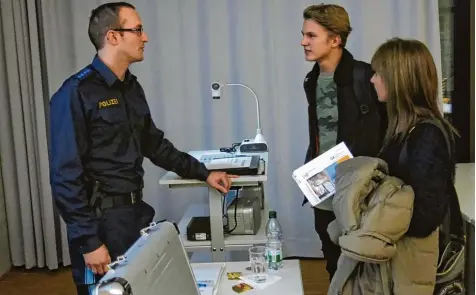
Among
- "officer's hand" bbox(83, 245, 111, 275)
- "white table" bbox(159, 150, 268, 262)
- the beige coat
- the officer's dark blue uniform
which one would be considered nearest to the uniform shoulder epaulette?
the officer's dark blue uniform

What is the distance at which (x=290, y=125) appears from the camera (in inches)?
160

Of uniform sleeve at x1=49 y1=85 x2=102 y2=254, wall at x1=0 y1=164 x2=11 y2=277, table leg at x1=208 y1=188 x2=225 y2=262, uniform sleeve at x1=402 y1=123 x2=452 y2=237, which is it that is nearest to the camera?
uniform sleeve at x1=402 y1=123 x2=452 y2=237

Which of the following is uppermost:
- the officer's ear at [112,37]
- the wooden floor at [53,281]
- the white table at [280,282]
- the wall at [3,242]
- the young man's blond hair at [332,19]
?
the young man's blond hair at [332,19]

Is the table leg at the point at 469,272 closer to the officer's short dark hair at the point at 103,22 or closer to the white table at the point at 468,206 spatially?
the white table at the point at 468,206

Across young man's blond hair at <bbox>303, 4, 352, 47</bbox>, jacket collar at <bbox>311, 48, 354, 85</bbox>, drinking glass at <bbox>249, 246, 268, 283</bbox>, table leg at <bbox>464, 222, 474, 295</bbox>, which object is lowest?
table leg at <bbox>464, 222, 474, 295</bbox>

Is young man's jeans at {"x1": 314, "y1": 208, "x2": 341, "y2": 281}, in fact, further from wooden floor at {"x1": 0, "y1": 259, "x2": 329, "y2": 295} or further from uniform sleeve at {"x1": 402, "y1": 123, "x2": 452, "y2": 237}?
wooden floor at {"x1": 0, "y1": 259, "x2": 329, "y2": 295}

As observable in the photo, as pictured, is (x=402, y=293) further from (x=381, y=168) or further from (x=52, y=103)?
(x=52, y=103)

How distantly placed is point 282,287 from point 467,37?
103 inches

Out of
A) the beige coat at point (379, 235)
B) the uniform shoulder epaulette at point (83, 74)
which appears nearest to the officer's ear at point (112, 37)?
the uniform shoulder epaulette at point (83, 74)

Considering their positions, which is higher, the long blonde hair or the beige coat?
the long blonde hair

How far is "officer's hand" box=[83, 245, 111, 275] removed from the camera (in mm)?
2086

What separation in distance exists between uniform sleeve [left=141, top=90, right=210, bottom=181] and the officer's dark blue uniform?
0.13m

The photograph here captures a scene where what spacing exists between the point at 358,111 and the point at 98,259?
3.87 feet

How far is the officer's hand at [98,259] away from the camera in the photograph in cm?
209
